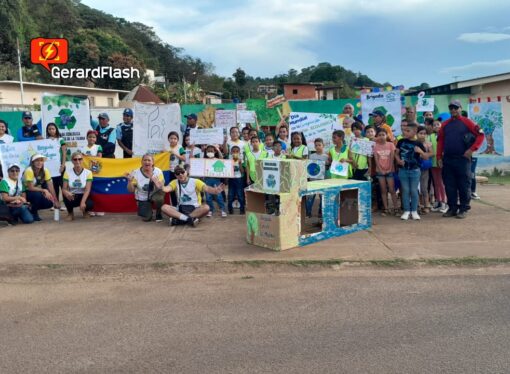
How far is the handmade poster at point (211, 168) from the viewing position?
29.8ft

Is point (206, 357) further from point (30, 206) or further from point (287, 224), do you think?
point (30, 206)

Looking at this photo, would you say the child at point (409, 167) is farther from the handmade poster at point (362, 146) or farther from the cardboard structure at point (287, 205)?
the cardboard structure at point (287, 205)

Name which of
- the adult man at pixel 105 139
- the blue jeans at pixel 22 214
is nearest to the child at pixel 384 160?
the adult man at pixel 105 139

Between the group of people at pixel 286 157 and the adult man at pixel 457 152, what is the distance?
2cm

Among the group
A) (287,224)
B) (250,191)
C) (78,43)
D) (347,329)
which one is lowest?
(347,329)

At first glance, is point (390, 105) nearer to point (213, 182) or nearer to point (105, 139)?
point (213, 182)

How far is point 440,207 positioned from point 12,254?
7.74m

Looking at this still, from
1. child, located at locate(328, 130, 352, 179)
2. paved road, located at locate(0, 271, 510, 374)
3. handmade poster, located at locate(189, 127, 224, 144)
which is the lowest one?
paved road, located at locate(0, 271, 510, 374)

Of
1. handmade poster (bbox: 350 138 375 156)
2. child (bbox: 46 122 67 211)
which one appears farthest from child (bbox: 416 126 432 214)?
child (bbox: 46 122 67 211)

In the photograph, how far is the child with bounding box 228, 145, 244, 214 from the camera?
9.15 meters

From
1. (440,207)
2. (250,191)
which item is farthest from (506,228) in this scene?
(250,191)

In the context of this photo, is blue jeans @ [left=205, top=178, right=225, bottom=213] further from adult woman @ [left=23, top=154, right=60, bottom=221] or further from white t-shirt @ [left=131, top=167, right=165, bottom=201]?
adult woman @ [left=23, top=154, right=60, bottom=221]

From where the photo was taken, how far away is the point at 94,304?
500 centimetres

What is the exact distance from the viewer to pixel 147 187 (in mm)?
8984
